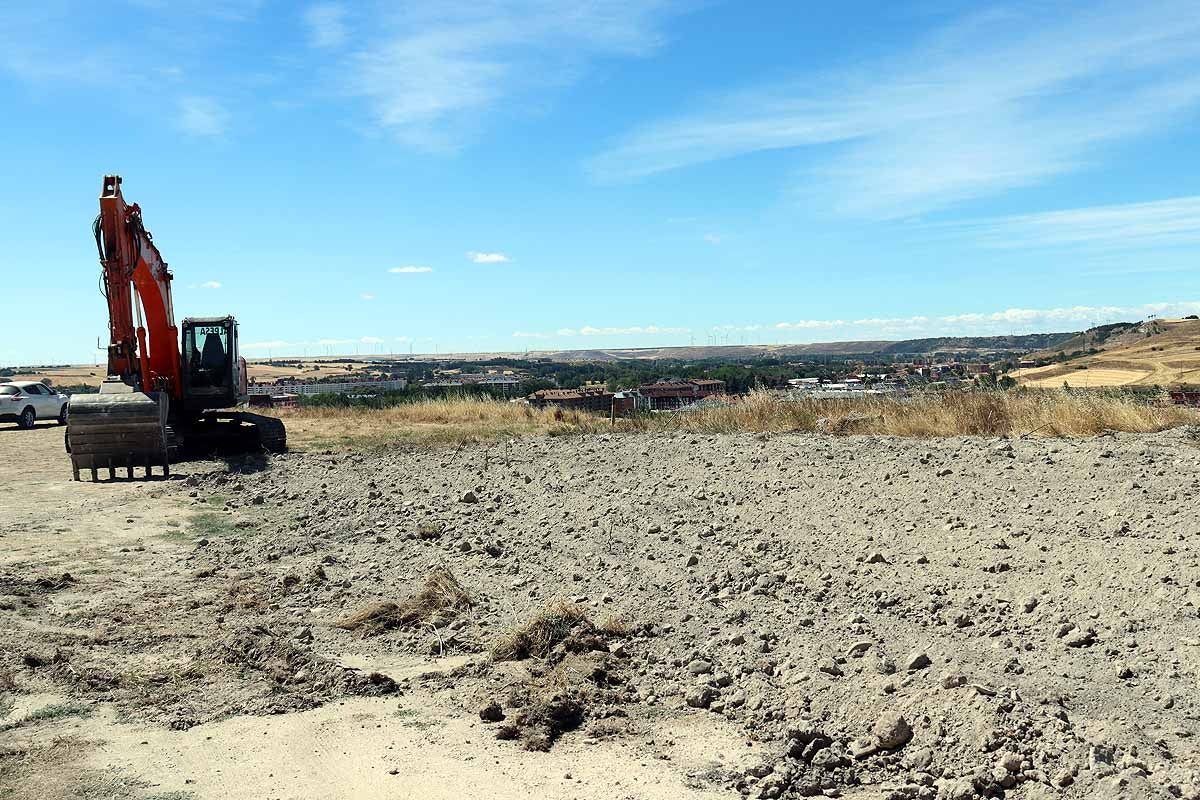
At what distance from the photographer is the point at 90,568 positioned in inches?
358

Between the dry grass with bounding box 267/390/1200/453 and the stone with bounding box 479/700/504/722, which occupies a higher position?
the dry grass with bounding box 267/390/1200/453

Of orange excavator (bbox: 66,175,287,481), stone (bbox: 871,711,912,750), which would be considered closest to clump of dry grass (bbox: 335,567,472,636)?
stone (bbox: 871,711,912,750)

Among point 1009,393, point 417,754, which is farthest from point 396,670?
point 1009,393

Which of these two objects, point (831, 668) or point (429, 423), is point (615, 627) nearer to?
point (831, 668)

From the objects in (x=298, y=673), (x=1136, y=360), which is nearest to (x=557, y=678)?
(x=298, y=673)

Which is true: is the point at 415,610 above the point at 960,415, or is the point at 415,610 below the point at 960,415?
below

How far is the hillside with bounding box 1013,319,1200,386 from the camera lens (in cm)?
2391

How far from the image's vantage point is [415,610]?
725 centimetres

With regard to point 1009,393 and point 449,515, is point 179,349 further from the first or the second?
point 1009,393

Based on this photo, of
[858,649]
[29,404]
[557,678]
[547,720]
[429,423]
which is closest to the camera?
[547,720]

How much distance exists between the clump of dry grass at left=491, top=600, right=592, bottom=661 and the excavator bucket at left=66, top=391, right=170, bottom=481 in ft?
37.0

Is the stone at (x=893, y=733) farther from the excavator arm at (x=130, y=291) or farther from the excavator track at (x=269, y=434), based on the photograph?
the excavator track at (x=269, y=434)

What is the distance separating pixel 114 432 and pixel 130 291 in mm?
2736

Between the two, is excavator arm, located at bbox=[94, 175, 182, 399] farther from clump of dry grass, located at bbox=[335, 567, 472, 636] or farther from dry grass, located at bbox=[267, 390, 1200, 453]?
clump of dry grass, located at bbox=[335, 567, 472, 636]
